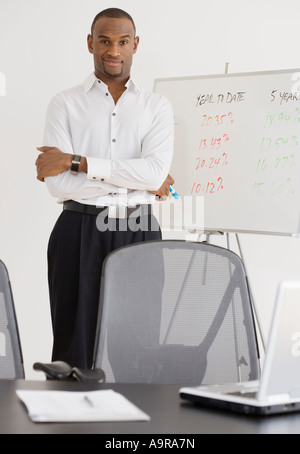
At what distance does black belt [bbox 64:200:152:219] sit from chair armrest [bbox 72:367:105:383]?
133 centimetres

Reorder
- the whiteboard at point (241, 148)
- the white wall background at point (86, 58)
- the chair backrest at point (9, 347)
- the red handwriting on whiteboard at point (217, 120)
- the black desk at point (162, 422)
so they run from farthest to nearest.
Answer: the white wall background at point (86, 58) → the red handwriting on whiteboard at point (217, 120) → the whiteboard at point (241, 148) → the chair backrest at point (9, 347) → the black desk at point (162, 422)

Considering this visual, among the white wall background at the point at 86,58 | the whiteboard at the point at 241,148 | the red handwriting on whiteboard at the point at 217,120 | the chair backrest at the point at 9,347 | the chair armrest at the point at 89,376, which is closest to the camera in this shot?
the chair armrest at the point at 89,376

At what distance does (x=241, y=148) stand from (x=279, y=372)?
2455 mm

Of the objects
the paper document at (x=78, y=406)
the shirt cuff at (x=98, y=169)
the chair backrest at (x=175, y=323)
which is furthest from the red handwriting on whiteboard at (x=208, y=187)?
the paper document at (x=78, y=406)

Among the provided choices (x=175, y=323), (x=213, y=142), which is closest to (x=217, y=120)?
(x=213, y=142)

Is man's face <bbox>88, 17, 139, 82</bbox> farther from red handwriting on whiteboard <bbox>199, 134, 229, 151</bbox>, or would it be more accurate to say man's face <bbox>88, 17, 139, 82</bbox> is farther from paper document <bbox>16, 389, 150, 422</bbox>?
paper document <bbox>16, 389, 150, 422</bbox>

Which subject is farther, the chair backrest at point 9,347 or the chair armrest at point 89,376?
the chair backrest at point 9,347

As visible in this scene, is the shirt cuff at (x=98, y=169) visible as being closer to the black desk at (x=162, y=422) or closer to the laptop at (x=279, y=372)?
the black desk at (x=162, y=422)

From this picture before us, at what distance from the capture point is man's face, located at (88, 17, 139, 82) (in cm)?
296

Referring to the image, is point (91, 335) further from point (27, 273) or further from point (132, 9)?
point (132, 9)

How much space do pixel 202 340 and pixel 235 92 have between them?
78.8 inches

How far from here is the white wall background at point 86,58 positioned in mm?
4422

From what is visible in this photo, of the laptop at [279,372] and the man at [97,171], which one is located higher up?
the man at [97,171]

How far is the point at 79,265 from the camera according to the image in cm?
287
